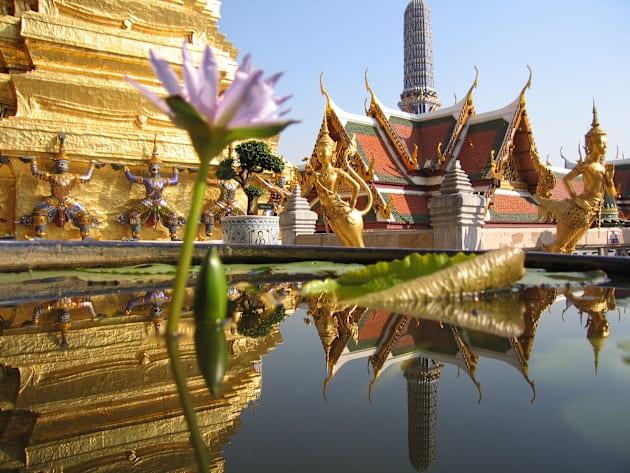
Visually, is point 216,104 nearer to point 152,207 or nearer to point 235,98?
point 235,98

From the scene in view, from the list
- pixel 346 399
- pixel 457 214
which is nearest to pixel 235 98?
pixel 346 399

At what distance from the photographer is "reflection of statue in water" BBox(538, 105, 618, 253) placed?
512 centimetres

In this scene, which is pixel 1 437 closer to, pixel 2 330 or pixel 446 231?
pixel 2 330

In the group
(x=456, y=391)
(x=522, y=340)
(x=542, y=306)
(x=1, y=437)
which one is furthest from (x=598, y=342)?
(x=1, y=437)

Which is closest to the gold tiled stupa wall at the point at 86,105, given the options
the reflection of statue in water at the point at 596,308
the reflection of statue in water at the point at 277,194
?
the reflection of statue in water at the point at 277,194

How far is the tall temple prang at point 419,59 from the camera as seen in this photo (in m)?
25.2

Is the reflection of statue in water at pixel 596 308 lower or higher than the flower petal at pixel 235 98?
lower

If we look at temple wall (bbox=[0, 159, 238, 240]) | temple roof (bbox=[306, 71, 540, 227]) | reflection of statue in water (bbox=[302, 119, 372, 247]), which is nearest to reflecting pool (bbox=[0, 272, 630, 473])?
reflection of statue in water (bbox=[302, 119, 372, 247])

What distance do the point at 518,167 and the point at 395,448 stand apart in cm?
1034

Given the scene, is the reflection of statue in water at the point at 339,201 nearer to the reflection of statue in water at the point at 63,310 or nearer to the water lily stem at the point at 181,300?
the reflection of statue in water at the point at 63,310

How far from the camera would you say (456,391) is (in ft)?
2.42

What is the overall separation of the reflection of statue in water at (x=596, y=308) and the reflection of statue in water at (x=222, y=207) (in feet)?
22.6

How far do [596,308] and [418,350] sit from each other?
27.3 inches

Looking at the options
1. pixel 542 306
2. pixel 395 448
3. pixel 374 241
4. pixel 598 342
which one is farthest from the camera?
pixel 374 241
